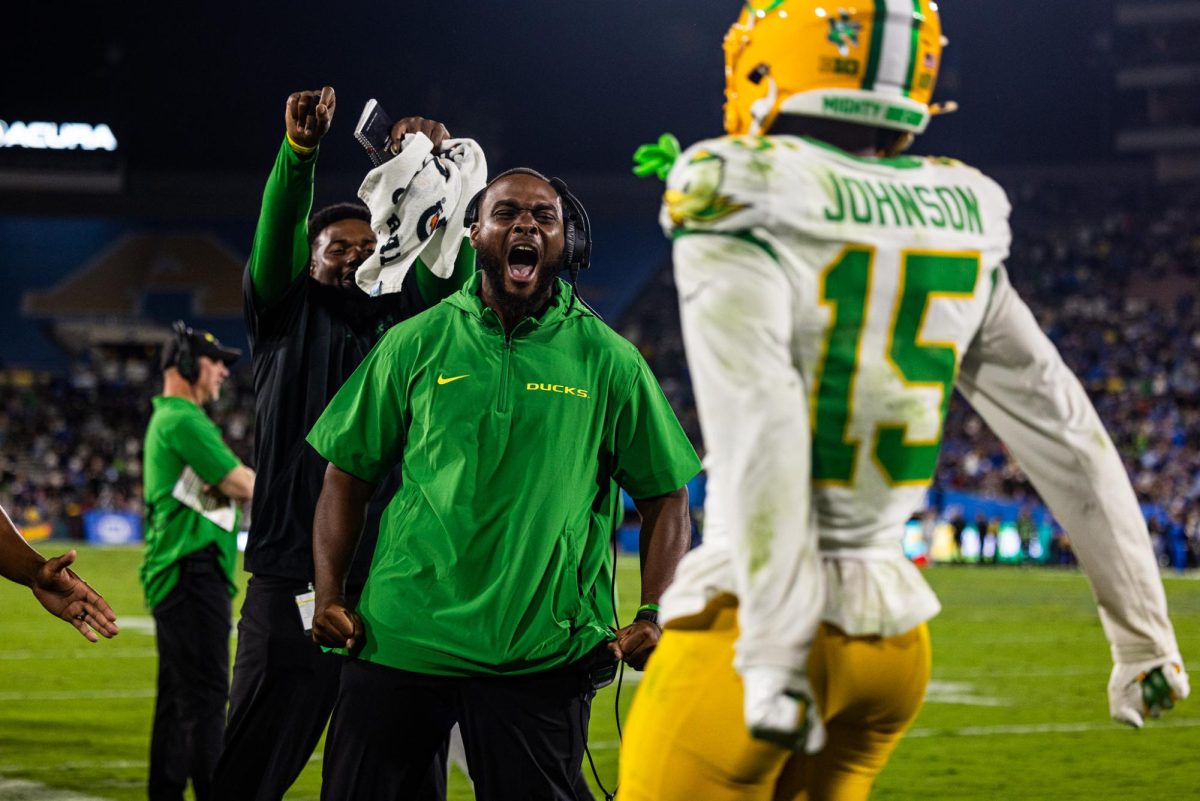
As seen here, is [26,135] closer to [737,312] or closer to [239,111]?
[239,111]

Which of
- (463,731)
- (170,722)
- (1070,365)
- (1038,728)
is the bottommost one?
(1038,728)

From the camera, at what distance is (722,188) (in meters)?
2.36

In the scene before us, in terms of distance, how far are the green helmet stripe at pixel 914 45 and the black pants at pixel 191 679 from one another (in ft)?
14.5

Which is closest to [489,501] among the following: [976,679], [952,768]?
[952,768]

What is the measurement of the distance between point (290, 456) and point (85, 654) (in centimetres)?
900

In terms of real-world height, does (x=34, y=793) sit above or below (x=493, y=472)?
below

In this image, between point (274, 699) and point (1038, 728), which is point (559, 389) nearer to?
point (274, 699)

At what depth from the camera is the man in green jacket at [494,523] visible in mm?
3582

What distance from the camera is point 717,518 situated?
8.18 feet

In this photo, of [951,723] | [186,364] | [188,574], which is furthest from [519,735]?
[951,723]

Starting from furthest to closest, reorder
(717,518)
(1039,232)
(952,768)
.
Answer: (1039,232) < (952,768) < (717,518)

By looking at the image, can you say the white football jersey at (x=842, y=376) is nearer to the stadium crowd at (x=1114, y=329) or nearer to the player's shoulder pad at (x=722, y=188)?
the player's shoulder pad at (x=722, y=188)

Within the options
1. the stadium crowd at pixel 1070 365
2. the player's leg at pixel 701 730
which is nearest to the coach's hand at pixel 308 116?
the player's leg at pixel 701 730

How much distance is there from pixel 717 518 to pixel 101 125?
40.7 m
